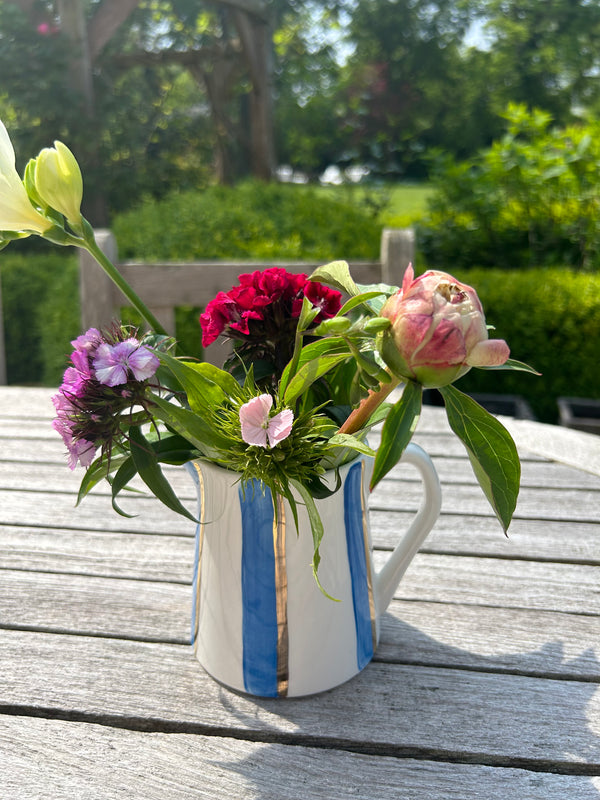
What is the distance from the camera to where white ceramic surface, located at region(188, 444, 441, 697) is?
1.85 ft

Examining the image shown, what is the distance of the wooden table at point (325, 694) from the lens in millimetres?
527

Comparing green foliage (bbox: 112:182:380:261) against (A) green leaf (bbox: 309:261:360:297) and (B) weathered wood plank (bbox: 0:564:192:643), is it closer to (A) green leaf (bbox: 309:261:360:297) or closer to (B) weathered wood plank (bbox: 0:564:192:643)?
(B) weathered wood plank (bbox: 0:564:192:643)

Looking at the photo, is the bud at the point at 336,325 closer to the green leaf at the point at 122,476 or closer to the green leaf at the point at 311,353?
the green leaf at the point at 311,353

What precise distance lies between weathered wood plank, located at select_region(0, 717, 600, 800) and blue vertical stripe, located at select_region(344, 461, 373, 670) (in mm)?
100

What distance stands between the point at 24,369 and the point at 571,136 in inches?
130

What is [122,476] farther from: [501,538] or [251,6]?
[251,6]

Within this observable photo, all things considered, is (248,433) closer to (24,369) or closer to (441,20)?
(24,369)

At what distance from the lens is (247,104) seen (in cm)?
724

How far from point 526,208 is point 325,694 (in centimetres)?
326

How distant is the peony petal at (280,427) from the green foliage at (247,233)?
232cm

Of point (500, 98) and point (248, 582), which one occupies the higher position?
point (500, 98)

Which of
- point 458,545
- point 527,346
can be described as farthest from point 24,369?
point 458,545

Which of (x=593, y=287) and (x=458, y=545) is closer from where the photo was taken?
(x=458, y=545)

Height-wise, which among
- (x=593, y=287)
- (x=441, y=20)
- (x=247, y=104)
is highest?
(x=441, y=20)
